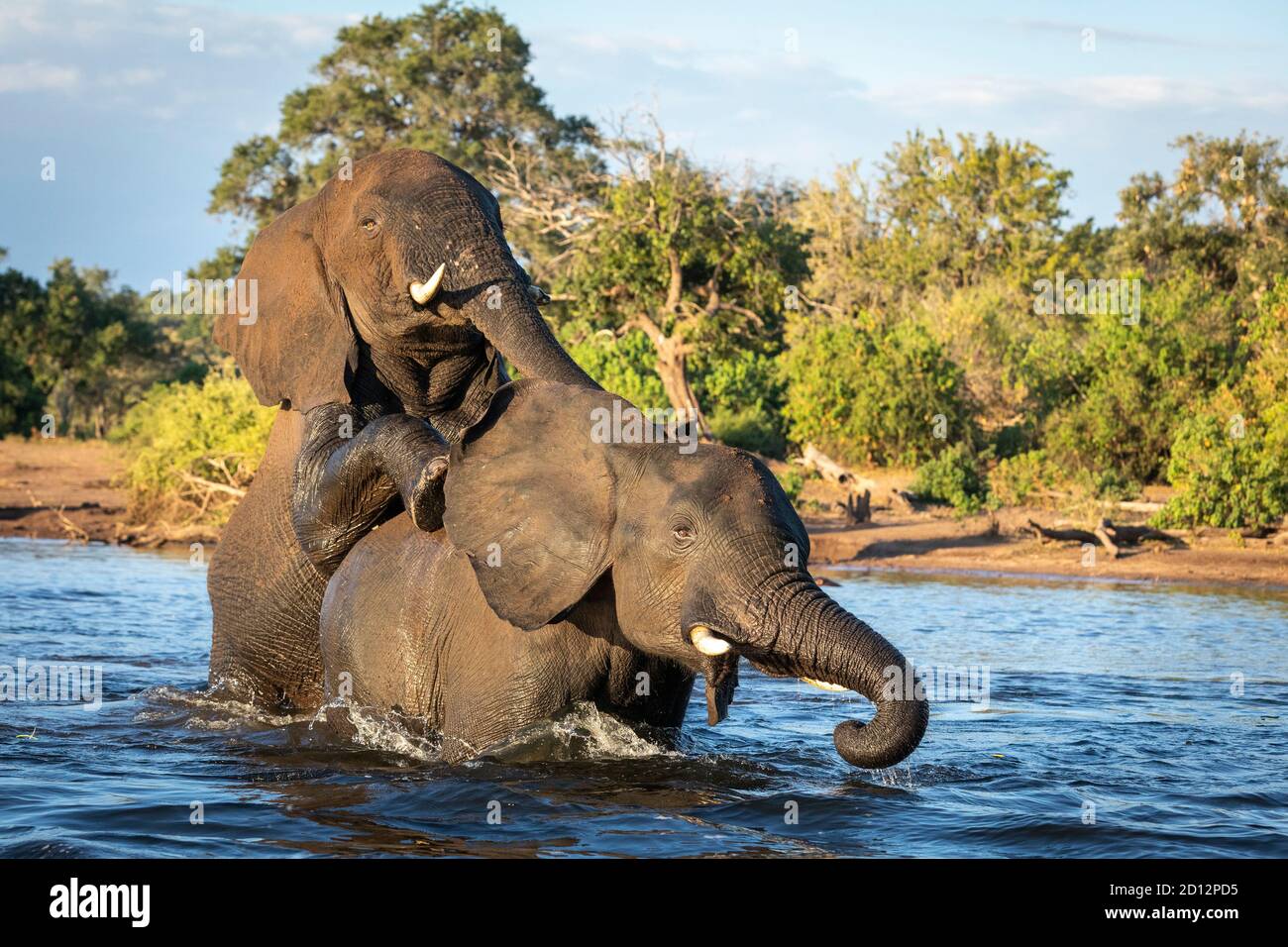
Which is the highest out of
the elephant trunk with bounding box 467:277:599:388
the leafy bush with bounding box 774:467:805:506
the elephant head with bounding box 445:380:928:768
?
Result: the elephant trunk with bounding box 467:277:599:388

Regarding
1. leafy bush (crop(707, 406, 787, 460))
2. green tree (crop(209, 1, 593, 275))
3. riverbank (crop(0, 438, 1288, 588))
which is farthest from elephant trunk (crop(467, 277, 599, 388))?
green tree (crop(209, 1, 593, 275))

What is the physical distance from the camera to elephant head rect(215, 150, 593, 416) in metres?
6.56

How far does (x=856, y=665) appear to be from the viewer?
5.07 m

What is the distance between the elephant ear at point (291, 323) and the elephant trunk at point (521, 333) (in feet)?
2.13

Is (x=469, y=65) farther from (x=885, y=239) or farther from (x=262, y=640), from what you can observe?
(x=262, y=640)

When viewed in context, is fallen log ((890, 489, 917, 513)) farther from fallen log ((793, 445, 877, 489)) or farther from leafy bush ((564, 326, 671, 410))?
leafy bush ((564, 326, 671, 410))

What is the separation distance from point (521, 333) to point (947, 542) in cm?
1362

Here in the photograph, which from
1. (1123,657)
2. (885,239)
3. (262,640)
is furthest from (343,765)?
(885,239)

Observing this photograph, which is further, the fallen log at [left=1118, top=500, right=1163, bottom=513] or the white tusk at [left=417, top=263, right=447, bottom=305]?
the fallen log at [left=1118, top=500, right=1163, bottom=513]

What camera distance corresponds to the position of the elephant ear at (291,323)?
22.2 feet

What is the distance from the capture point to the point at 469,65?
3962cm

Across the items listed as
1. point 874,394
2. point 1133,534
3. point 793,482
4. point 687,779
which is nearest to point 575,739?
point 687,779

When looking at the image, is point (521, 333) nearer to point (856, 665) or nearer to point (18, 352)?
point (856, 665)
